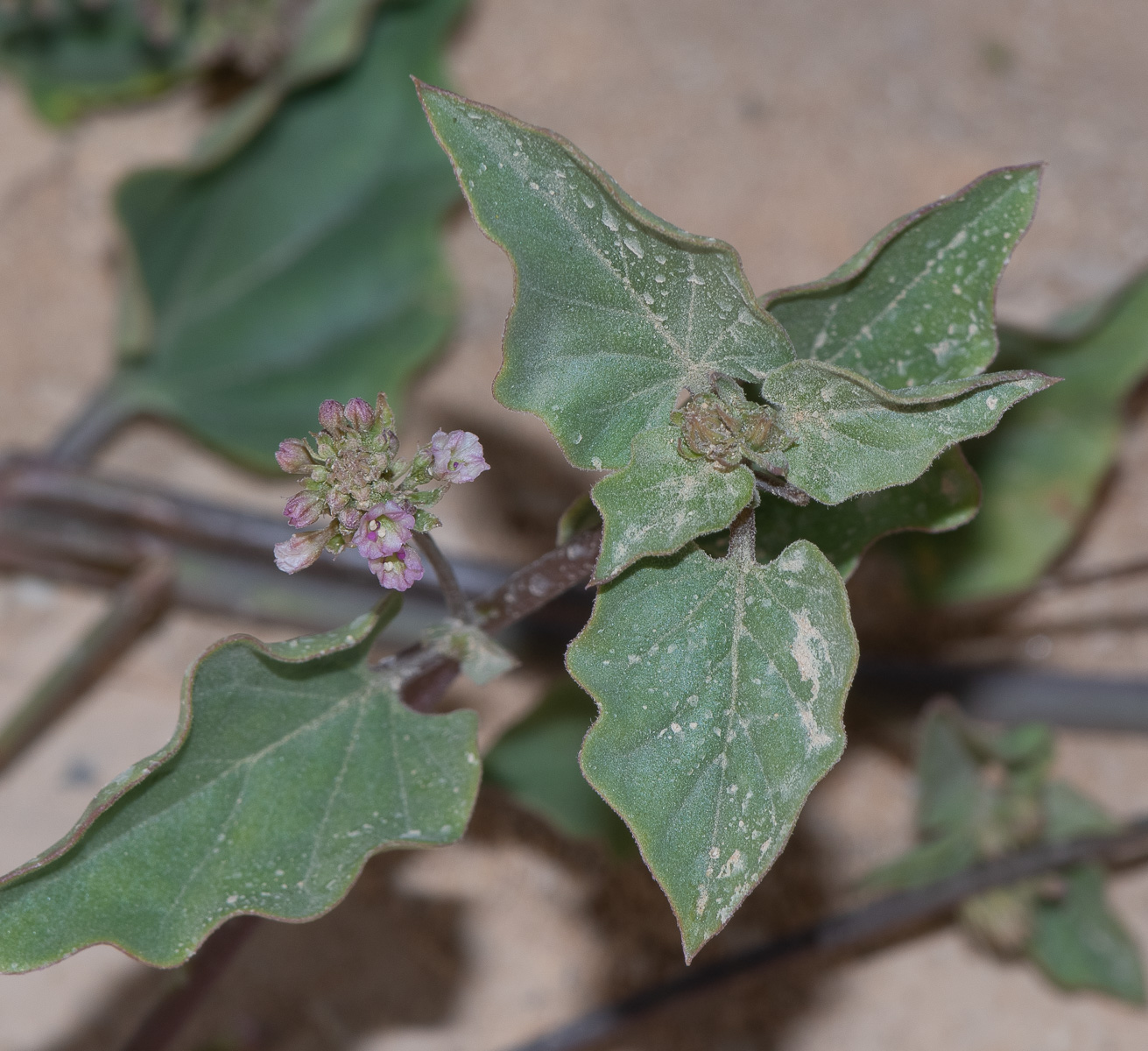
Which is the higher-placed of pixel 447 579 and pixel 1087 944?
pixel 447 579

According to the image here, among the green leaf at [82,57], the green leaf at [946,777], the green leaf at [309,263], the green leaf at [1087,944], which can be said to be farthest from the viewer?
the green leaf at [82,57]

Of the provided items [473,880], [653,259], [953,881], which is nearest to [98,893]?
[653,259]

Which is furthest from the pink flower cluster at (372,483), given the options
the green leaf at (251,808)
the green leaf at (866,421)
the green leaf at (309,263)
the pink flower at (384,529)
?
the green leaf at (309,263)

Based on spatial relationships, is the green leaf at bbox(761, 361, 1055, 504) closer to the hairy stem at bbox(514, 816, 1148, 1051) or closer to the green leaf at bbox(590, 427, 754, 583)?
the green leaf at bbox(590, 427, 754, 583)

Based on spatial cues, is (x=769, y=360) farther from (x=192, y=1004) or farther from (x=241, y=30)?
(x=241, y=30)

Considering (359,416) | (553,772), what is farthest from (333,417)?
(553,772)

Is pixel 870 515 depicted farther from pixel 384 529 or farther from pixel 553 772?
pixel 553 772

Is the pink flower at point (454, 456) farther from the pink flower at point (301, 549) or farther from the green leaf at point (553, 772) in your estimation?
the green leaf at point (553, 772)
